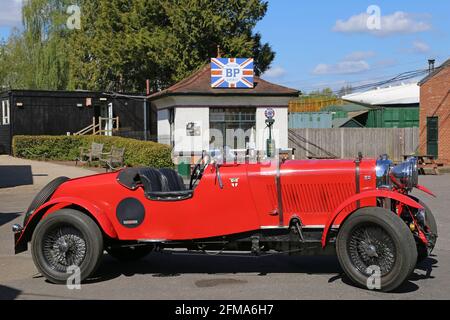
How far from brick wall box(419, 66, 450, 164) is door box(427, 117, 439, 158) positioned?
31cm

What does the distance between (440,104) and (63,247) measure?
1088 inches

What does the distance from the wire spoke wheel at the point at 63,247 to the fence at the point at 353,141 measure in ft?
90.1

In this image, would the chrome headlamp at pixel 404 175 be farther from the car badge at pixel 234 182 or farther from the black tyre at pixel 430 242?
the car badge at pixel 234 182

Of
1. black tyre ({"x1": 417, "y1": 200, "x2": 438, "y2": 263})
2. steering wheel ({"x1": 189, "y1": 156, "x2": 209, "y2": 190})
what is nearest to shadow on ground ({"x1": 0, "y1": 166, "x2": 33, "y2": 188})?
steering wheel ({"x1": 189, "y1": 156, "x2": 209, "y2": 190})

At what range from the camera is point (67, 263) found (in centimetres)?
674

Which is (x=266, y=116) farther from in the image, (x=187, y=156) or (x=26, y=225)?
(x=26, y=225)

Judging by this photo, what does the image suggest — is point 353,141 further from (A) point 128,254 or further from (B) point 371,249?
(B) point 371,249

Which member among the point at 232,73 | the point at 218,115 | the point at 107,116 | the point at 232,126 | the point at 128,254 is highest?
the point at 232,73

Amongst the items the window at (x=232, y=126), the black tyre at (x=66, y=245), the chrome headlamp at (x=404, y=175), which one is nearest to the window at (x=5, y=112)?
the window at (x=232, y=126)

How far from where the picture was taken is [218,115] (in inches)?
1123

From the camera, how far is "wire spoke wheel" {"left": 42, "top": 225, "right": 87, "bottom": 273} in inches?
264

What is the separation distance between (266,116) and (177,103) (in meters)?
4.33

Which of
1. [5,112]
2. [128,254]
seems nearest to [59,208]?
[128,254]

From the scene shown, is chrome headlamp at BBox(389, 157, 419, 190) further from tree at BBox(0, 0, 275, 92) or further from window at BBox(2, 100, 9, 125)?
window at BBox(2, 100, 9, 125)
